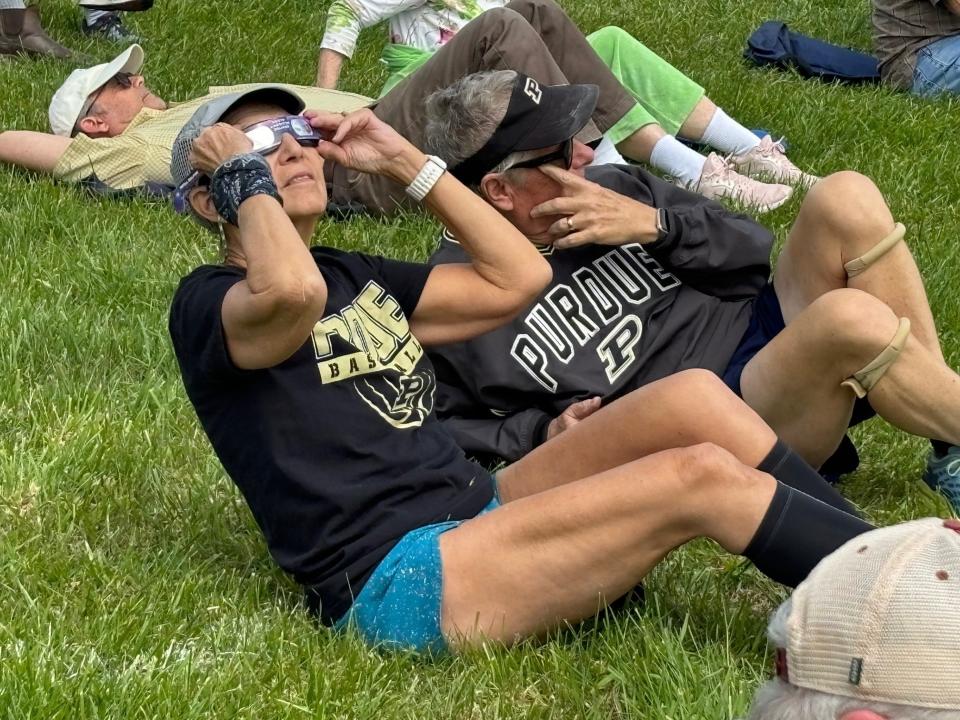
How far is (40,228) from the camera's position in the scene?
571cm

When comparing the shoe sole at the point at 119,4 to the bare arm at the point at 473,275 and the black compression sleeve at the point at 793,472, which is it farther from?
the black compression sleeve at the point at 793,472

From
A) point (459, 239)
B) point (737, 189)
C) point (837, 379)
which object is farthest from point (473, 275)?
point (737, 189)

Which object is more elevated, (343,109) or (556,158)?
(556,158)

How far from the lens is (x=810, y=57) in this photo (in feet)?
29.2

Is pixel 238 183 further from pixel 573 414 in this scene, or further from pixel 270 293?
pixel 573 414

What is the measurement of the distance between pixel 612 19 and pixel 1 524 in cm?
739

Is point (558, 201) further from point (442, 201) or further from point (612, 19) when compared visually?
point (612, 19)

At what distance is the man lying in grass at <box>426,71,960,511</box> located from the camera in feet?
12.8

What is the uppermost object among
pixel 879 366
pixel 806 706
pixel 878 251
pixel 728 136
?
pixel 806 706

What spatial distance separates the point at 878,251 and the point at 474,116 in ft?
4.07

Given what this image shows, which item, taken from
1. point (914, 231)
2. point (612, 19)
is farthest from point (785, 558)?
point (612, 19)

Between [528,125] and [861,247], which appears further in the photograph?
[528,125]

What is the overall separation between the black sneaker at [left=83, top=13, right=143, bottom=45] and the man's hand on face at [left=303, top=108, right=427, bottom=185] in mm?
5777

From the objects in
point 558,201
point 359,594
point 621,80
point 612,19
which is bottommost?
point 612,19
